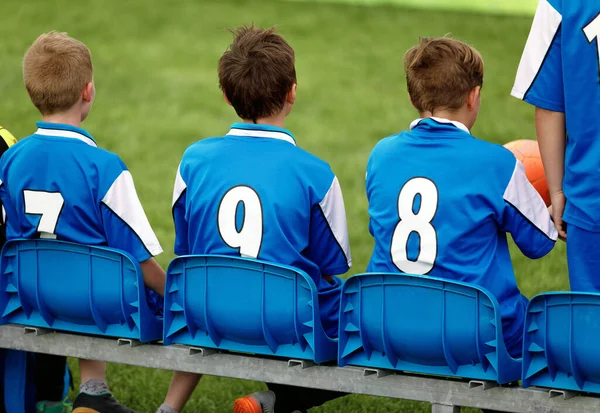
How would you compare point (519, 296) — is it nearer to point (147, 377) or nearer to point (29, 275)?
point (29, 275)

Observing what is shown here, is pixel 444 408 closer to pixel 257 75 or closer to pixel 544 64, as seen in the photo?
pixel 544 64

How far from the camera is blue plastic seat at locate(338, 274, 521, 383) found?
142 inches

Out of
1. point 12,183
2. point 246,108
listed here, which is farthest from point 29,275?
point 246,108

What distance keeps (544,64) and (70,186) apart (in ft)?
6.13

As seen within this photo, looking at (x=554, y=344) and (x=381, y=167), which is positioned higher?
(x=381, y=167)

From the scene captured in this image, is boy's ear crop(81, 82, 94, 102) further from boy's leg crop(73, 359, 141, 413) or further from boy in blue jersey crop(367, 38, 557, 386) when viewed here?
boy in blue jersey crop(367, 38, 557, 386)

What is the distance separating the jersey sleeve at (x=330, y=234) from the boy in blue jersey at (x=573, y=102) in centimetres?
80

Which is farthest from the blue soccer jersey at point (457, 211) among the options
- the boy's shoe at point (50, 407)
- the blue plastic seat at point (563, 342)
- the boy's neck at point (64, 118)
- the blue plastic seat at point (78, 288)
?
the boy's shoe at point (50, 407)

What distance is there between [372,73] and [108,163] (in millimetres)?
11707

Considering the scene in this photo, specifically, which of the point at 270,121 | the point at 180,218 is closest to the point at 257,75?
the point at 270,121

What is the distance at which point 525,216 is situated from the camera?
12.9ft

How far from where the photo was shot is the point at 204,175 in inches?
166

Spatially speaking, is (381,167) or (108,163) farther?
(108,163)

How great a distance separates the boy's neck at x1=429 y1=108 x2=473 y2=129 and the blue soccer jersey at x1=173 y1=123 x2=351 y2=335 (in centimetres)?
47
